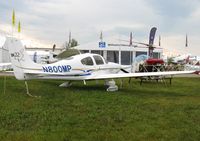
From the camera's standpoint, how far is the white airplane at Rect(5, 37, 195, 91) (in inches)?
479

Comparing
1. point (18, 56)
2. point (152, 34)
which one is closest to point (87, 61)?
point (18, 56)

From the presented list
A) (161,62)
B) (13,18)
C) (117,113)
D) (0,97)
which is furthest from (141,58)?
(117,113)

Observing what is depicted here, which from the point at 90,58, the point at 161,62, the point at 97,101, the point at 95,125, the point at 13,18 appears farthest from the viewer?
the point at 161,62

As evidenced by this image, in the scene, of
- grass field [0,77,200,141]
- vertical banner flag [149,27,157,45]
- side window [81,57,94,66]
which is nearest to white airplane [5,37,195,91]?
side window [81,57,94,66]

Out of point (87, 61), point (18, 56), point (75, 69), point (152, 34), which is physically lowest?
point (75, 69)

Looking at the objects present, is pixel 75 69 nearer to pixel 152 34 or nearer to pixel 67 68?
pixel 67 68

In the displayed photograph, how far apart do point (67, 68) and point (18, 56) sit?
2.46 meters

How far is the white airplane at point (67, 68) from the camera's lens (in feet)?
39.9

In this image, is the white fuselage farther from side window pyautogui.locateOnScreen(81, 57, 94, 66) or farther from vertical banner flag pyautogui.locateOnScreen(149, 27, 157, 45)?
vertical banner flag pyautogui.locateOnScreen(149, 27, 157, 45)

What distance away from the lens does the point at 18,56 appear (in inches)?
479

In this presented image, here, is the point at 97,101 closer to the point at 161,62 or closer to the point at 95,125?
the point at 95,125

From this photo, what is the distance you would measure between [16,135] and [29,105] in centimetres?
351

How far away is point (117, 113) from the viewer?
8.16 metres

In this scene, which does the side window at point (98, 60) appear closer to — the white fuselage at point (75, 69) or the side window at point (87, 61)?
the white fuselage at point (75, 69)
